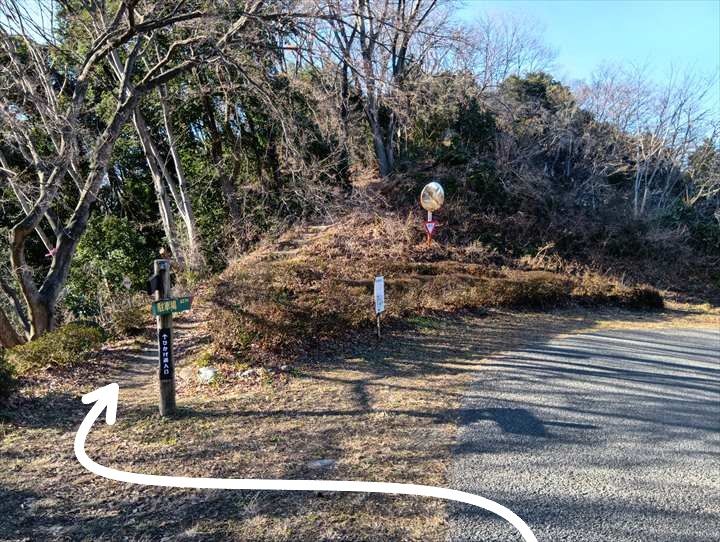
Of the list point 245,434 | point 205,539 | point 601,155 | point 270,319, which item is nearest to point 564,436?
point 245,434

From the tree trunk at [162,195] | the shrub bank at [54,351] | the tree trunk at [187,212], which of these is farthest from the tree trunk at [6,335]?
the tree trunk at [162,195]

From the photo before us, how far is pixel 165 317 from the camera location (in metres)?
4.38

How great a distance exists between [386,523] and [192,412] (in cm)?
264

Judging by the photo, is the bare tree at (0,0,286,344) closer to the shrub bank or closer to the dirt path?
the shrub bank

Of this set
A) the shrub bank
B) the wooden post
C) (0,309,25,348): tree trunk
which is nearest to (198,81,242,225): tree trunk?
(0,309,25,348): tree trunk

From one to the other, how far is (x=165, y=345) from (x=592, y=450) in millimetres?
3730

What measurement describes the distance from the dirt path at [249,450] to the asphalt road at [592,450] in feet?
1.03

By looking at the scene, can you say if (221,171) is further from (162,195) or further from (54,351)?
(54,351)

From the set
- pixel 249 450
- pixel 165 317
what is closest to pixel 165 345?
pixel 165 317

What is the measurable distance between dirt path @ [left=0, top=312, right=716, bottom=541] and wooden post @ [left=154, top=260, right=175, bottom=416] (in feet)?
0.58

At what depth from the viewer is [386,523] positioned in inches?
110

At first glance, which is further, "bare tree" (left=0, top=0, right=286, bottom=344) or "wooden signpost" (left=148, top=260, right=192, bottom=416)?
"bare tree" (left=0, top=0, right=286, bottom=344)

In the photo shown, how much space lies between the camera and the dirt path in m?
2.78

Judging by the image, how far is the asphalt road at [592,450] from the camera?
2877 mm
